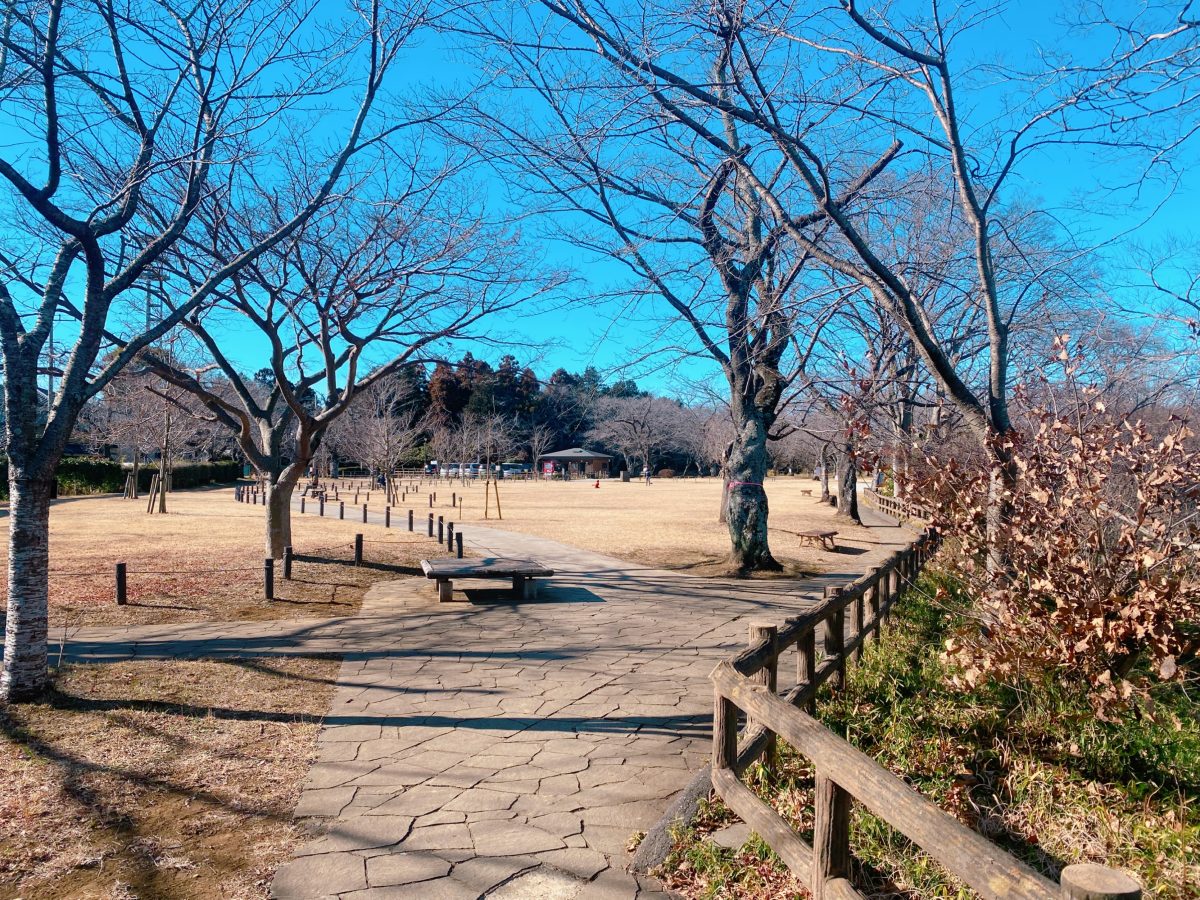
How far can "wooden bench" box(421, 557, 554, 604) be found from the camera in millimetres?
11500

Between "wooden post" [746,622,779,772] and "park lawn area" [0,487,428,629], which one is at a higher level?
"wooden post" [746,622,779,772]

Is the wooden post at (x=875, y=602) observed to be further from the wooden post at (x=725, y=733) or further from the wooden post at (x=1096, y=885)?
the wooden post at (x=1096, y=885)

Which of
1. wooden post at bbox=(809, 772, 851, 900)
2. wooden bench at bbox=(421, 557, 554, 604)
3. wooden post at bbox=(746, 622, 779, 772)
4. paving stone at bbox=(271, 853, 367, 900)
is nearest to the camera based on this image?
wooden post at bbox=(809, 772, 851, 900)

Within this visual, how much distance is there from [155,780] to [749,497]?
11207 mm

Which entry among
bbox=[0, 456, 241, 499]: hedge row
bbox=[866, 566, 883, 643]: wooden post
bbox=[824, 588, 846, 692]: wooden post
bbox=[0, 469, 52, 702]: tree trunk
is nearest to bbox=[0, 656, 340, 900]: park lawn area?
bbox=[0, 469, 52, 702]: tree trunk

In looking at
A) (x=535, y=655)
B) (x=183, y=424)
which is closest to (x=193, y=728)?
(x=535, y=655)

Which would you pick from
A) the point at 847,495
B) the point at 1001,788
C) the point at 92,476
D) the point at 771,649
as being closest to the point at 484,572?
the point at 771,649

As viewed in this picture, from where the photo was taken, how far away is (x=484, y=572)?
11.6m

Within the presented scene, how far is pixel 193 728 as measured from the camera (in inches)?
235

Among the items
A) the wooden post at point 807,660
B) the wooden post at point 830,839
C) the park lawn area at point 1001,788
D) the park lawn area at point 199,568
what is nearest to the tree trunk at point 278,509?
the park lawn area at point 199,568

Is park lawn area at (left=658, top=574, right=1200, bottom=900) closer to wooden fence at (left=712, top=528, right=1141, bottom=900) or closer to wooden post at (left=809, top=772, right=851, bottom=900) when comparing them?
wooden fence at (left=712, top=528, right=1141, bottom=900)

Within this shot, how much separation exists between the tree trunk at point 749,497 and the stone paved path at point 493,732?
284cm

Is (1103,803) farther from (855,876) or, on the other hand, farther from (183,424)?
(183,424)

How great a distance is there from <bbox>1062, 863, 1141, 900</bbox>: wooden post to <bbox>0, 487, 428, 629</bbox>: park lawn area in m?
9.96
